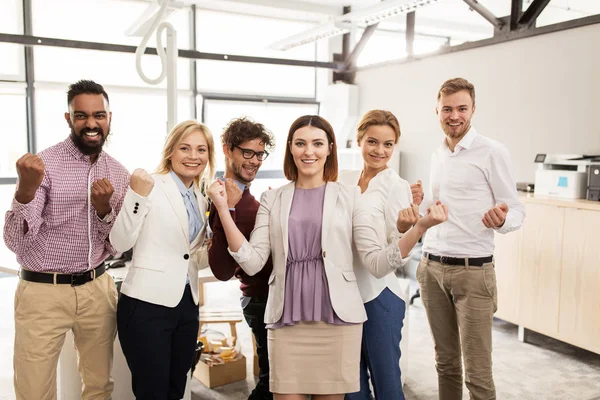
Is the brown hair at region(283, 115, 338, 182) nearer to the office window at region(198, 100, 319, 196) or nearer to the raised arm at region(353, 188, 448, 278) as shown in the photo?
the raised arm at region(353, 188, 448, 278)

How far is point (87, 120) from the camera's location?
206cm

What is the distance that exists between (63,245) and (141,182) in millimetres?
459

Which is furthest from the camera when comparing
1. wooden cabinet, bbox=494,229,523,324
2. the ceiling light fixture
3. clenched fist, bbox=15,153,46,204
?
the ceiling light fixture

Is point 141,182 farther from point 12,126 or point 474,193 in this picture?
point 12,126

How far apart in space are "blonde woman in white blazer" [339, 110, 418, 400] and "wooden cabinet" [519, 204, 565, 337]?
7.59 feet

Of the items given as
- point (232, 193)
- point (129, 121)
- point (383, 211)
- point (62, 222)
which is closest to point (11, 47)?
point (129, 121)

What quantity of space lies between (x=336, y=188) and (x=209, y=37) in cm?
554

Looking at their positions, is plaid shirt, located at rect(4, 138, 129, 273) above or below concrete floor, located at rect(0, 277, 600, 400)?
above

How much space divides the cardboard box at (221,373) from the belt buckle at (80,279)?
1.37 m

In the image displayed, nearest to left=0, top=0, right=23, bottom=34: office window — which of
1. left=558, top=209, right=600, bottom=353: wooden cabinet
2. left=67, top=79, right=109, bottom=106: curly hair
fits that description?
left=67, top=79, right=109, bottom=106: curly hair

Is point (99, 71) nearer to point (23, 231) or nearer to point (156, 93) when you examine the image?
point (156, 93)

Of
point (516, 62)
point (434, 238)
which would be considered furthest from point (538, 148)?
point (434, 238)

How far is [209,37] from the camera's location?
22.7ft

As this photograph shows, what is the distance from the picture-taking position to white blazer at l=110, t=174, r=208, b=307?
1902 mm
